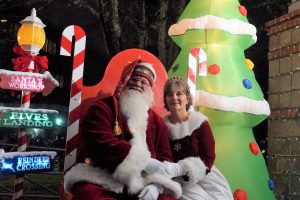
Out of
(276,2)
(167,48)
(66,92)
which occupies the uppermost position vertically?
(276,2)

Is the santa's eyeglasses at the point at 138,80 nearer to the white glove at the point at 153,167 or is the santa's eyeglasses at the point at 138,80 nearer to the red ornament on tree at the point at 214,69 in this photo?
the white glove at the point at 153,167

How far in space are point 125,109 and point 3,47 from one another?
26.3 metres

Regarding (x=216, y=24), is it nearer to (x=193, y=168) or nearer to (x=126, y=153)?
(x=193, y=168)

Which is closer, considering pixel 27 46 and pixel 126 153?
pixel 126 153

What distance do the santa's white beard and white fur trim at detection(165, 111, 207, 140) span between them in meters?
0.58

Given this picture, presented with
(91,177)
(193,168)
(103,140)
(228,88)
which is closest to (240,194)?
(228,88)

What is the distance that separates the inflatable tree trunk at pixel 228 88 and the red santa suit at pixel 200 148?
1.90m

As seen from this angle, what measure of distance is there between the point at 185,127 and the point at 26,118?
165 cm

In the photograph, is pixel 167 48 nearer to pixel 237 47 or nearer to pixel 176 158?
pixel 237 47

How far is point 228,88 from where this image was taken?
21.7 feet

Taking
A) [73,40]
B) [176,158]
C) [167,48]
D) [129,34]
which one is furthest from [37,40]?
[129,34]

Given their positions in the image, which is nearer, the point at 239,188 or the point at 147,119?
the point at 147,119

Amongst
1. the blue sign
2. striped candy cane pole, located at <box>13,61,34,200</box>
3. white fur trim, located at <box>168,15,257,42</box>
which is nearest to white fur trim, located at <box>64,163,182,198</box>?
the blue sign

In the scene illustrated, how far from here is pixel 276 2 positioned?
39.7 feet
